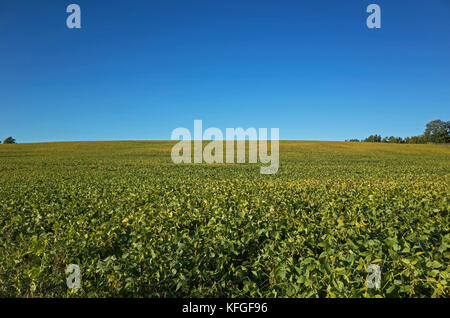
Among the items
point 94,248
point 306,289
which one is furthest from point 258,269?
point 94,248

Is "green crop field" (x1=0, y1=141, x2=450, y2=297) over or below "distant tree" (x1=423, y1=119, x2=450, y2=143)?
below

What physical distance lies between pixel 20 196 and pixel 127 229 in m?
6.79
